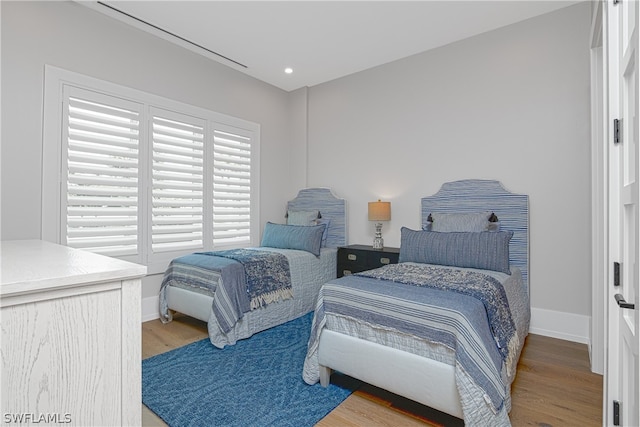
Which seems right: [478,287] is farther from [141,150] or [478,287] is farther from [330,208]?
[141,150]

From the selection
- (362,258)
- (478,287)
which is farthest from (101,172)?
(478,287)

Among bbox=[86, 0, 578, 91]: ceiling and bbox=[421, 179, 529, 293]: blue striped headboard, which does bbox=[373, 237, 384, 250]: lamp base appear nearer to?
bbox=[421, 179, 529, 293]: blue striped headboard

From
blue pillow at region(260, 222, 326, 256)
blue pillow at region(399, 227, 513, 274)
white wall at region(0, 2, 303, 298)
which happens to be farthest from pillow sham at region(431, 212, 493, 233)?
white wall at region(0, 2, 303, 298)

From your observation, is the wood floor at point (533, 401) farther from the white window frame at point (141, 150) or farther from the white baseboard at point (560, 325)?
the white window frame at point (141, 150)

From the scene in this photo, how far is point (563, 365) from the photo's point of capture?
2.43 meters

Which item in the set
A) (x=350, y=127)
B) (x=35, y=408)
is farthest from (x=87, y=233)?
(x=350, y=127)

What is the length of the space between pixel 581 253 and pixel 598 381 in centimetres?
109

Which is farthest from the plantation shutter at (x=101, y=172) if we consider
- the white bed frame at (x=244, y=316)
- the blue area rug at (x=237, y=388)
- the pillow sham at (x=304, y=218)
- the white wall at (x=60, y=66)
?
the pillow sham at (x=304, y=218)

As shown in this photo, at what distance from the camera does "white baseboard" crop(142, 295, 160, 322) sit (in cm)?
336

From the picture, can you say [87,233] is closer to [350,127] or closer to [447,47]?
[350,127]

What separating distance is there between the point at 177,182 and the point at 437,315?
3.02 meters

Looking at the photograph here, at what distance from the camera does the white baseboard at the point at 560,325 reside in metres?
2.86

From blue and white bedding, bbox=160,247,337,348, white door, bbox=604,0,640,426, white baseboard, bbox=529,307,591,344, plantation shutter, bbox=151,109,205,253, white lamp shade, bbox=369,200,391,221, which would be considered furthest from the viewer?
white lamp shade, bbox=369,200,391,221

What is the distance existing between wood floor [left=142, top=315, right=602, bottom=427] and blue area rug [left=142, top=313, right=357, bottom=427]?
0.35 feet
